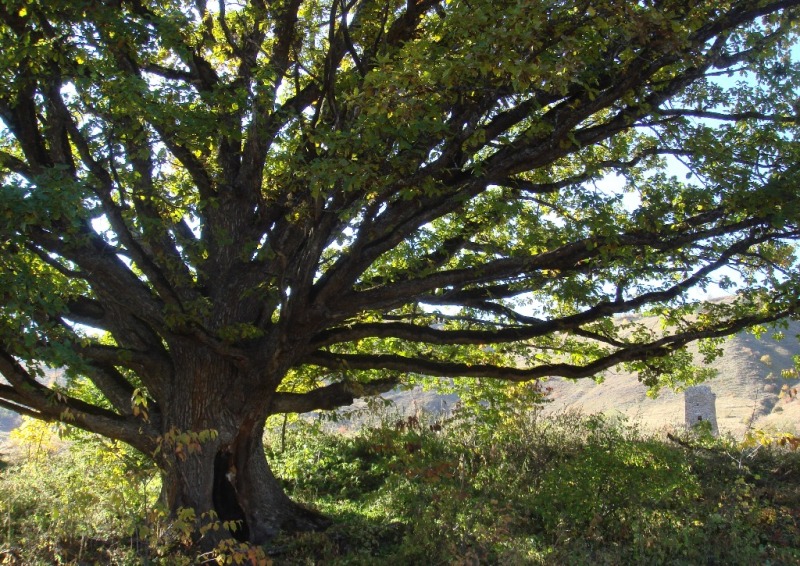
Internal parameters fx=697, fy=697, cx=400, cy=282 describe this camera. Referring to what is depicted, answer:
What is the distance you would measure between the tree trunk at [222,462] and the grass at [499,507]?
428mm

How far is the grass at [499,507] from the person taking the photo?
7066 millimetres

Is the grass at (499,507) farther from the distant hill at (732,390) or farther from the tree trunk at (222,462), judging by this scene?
the distant hill at (732,390)

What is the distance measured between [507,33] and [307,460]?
9.88m

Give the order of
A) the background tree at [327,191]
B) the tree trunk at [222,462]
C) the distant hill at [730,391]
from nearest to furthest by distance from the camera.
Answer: the background tree at [327,191], the tree trunk at [222,462], the distant hill at [730,391]

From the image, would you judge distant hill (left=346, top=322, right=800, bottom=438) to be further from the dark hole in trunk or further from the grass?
the dark hole in trunk

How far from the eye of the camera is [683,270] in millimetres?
7422

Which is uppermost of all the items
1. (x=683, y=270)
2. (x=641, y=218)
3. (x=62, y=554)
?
(x=641, y=218)

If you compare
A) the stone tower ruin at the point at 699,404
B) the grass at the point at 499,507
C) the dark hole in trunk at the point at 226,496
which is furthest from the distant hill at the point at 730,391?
the dark hole in trunk at the point at 226,496

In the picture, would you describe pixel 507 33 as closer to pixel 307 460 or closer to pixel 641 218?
pixel 641 218

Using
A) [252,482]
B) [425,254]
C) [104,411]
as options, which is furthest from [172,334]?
[425,254]

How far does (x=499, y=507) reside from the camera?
29.7ft

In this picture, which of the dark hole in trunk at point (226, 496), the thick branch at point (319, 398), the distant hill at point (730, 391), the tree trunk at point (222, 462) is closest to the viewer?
the tree trunk at point (222, 462)

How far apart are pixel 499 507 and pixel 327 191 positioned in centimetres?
483

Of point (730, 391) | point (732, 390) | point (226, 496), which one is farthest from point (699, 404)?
point (732, 390)
